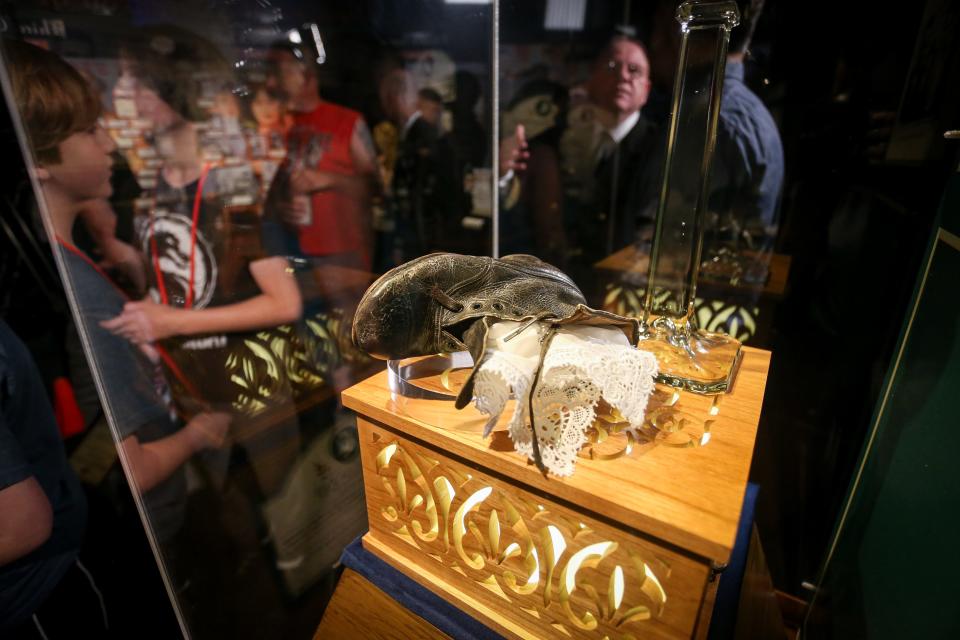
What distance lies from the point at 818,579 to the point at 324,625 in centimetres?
97

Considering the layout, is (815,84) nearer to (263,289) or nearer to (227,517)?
(263,289)

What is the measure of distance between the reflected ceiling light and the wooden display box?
39.7 inches

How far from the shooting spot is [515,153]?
1.40 meters

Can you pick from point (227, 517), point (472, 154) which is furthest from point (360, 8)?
point (227, 517)

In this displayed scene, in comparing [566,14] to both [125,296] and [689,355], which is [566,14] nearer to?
[689,355]

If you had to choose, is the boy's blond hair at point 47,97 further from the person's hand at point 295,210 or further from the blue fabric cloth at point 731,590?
the blue fabric cloth at point 731,590

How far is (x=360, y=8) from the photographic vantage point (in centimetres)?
113

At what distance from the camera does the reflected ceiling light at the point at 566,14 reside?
1179 millimetres

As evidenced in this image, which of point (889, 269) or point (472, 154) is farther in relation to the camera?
point (472, 154)

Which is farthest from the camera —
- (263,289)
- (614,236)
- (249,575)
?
(614,236)

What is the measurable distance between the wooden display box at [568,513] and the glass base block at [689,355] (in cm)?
3

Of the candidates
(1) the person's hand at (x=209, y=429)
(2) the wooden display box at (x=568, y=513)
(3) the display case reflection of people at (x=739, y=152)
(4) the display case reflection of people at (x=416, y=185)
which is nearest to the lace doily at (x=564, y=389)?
(2) the wooden display box at (x=568, y=513)

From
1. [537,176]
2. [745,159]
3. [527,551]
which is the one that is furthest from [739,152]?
[527,551]

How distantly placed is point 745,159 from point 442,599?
1.06m
